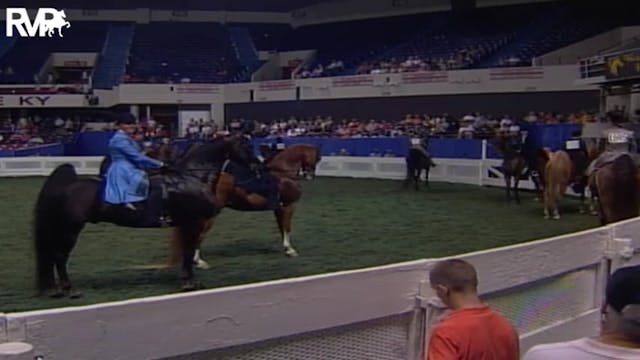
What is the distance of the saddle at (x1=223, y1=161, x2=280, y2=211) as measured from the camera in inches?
432

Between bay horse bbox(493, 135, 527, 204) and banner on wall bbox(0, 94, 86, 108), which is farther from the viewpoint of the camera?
banner on wall bbox(0, 94, 86, 108)

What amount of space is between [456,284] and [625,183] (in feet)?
22.8

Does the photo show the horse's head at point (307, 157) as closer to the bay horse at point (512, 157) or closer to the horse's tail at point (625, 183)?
the horse's tail at point (625, 183)

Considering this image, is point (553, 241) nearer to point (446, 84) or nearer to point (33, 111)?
point (446, 84)

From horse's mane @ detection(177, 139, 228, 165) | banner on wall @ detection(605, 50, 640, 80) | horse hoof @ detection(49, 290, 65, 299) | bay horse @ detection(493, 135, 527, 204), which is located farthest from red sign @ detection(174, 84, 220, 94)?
horse hoof @ detection(49, 290, 65, 299)

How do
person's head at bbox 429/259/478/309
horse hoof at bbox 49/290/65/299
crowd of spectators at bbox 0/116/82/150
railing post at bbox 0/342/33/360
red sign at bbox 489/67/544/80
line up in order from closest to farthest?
1. railing post at bbox 0/342/33/360
2. person's head at bbox 429/259/478/309
3. horse hoof at bbox 49/290/65/299
4. red sign at bbox 489/67/544/80
5. crowd of spectators at bbox 0/116/82/150

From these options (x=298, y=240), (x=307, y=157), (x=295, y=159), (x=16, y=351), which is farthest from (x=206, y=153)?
(x=16, y=351)

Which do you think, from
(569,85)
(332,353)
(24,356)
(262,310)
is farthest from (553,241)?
(569,85)

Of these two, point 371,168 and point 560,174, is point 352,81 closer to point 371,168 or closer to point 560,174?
point 371,168

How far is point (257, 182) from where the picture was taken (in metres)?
11.2

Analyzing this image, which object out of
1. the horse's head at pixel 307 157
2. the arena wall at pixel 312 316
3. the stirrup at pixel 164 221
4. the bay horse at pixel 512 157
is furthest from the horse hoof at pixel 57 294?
the bay horse at pixel 512 157

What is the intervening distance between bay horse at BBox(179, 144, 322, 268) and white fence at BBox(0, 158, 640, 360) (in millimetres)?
5763

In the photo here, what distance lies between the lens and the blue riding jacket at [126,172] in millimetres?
8906

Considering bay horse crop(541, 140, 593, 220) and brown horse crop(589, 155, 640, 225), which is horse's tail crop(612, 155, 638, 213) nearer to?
brown horse crop(589, 155, 640, 225)
